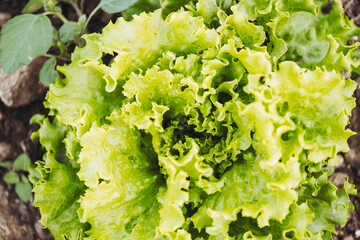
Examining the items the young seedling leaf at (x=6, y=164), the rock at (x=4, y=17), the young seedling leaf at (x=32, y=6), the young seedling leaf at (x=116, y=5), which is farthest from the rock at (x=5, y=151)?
the young seedling leaf at (x=116, y=5)

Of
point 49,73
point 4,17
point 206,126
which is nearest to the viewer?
point 206,126

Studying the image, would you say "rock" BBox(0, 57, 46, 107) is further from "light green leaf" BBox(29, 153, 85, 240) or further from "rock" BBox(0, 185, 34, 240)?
"light green leaf" BBox(29, 153, 85, 240)

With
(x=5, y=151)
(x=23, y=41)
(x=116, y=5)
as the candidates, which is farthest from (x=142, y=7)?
(x=5, y=151)

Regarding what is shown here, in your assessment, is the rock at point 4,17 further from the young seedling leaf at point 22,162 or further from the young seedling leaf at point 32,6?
the young seedling leaf at point 22,162

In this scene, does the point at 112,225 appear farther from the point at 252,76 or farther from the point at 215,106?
the point at 252,76

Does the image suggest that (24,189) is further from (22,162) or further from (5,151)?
(5,151)

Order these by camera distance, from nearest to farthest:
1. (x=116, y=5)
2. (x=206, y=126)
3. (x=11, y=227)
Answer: (x=206, y=126)
(x=116, y=5)
(x=11, y=227)

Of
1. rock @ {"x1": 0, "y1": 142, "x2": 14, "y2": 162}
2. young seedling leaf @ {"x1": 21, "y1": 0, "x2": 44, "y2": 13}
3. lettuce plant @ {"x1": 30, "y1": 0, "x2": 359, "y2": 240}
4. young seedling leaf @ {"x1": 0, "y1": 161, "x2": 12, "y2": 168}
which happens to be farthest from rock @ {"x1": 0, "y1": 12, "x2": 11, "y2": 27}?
lettuce plant @ {"x1": 30, "y1": 0, "x2": 359, "y2": 240}

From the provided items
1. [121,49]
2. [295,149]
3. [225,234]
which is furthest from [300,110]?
[121,49]
